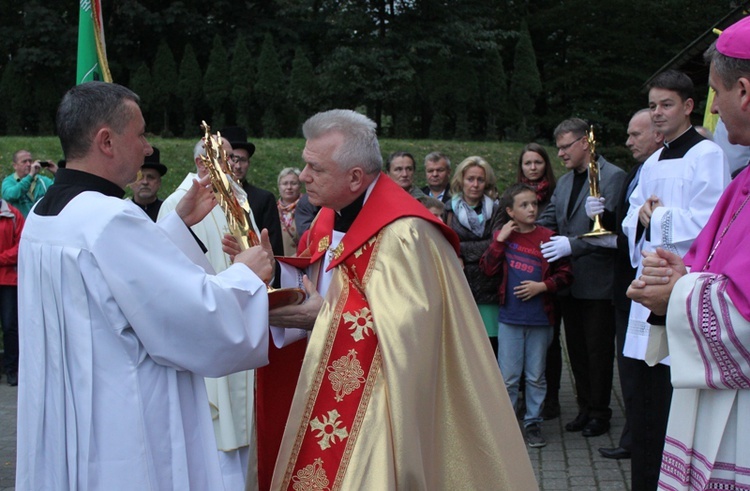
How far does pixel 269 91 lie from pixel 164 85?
3720 millimetres

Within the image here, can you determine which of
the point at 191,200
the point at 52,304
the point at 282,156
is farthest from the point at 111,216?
the point at 282,156

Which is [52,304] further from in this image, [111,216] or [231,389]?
[231,389]

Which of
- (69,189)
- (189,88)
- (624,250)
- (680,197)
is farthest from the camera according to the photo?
(189,88)

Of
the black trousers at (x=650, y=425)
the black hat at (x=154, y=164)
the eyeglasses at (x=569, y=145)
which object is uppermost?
the eyeglasses at (x=569, y=145)

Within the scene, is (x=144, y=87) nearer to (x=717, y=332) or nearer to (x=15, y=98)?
(x=15, y=98)

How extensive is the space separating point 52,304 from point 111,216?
37 centimetres

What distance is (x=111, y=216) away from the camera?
2.89m

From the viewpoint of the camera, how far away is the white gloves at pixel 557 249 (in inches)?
252

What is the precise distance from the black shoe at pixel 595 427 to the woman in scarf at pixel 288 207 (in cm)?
373

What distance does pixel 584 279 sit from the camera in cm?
668

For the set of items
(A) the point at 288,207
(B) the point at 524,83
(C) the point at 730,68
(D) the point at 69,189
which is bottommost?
(A) the point at 288,207

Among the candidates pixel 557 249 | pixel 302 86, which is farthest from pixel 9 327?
pixel 302 86

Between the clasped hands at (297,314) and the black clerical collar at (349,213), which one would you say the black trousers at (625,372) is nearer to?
the black clerical collar at (349,213)

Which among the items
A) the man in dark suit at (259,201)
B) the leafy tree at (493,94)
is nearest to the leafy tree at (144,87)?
the leafy tree at (493,94)
